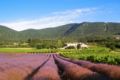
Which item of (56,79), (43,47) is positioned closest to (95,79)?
(56,79)

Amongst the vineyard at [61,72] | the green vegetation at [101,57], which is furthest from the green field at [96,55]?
the vineyard at [61,72]

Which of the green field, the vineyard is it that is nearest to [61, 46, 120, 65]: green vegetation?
the green field

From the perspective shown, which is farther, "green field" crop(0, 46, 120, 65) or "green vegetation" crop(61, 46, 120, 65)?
"green field" crop(0, 46, 120, 65)

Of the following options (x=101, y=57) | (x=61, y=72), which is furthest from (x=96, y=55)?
(x=61, y=72)

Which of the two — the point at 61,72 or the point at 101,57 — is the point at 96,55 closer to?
the point at 101,57

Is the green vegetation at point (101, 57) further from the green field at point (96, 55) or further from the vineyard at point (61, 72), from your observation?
the vineyard at point (61, 72)

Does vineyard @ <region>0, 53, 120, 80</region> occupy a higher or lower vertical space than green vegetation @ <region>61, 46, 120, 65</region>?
higher

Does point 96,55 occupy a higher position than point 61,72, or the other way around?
point 61,72

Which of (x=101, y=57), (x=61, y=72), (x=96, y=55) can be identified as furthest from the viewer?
(x=96, y=55)

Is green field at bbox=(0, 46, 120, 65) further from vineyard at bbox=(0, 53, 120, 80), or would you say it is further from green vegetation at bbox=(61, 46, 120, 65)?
vineyard at bbox=(0, 53, 120, 80)

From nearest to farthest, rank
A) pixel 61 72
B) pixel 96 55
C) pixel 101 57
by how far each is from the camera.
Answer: pixel 61 72 → pixel 101 57 → pixel 96 55

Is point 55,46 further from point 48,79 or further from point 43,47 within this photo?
point 48,79
